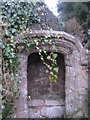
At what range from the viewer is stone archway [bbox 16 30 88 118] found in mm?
3355

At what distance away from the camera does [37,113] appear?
3.86 m

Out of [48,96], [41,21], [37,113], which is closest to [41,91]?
[48,96]

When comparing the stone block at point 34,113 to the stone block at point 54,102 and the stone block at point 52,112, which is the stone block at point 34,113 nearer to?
the stone block at point 52,112

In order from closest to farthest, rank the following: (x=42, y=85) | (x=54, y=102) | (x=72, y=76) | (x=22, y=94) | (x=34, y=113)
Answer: (x=22, y=94), (x=72, y=76), (x=34, y=113), (x=54, y=102), (x=42, y=85)

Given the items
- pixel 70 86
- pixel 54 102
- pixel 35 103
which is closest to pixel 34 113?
pixel 35 103

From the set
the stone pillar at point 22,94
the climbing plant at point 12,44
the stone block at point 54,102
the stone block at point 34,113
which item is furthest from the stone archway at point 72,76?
the stone block at point 34,113

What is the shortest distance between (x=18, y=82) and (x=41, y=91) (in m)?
1.25

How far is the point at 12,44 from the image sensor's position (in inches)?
118

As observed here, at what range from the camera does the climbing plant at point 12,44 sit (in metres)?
3.00

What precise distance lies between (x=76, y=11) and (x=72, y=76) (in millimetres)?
4007

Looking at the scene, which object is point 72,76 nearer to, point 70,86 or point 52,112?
point 70,86

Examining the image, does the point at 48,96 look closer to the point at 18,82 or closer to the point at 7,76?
the point at 18,82

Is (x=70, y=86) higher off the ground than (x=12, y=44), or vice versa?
(x=12, y=44)

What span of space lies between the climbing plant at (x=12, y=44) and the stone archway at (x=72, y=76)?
0.19m
